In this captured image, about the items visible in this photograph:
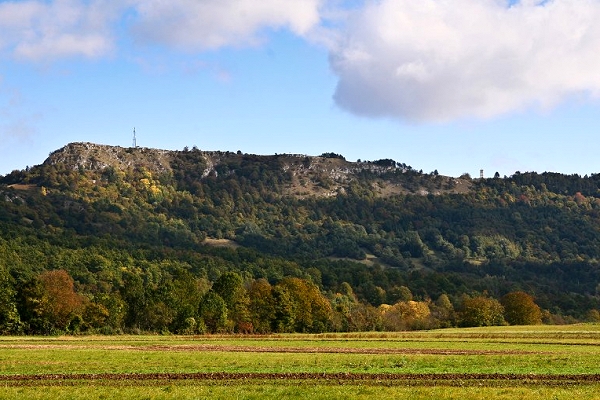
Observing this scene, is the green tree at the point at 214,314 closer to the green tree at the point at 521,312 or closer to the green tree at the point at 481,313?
the green tree at the point at 481,313

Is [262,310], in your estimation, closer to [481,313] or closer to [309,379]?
[481,313]

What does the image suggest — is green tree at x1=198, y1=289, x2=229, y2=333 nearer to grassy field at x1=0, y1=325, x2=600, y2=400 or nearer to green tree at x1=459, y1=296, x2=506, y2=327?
green tree at x1=459, y1=296, x2=506, y2=327

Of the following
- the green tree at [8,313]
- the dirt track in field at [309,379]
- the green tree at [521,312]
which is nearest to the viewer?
the dirt track in field at [309,379]

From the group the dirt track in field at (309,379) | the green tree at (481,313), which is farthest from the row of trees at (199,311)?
the dirt track in field at (309,379)

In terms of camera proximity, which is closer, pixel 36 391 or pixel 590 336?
pixel 36 391

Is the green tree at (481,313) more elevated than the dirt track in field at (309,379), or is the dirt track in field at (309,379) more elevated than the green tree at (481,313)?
the dirt track in field at (309,379)

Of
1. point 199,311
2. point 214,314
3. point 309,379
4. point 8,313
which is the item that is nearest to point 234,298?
point 214,314

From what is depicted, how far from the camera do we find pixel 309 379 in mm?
41094

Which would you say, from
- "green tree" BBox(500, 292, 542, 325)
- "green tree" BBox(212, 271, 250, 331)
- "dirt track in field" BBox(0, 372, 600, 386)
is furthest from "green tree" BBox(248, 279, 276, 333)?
"dirt track in field" BBox(0, 372, 600, 386)

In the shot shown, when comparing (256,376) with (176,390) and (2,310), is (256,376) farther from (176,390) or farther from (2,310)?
(2,310)

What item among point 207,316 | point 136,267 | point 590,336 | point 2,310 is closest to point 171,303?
point 207,316

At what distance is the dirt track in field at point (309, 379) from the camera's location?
1550 inches

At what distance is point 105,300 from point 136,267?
79.9 meters

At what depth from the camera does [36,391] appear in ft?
117
